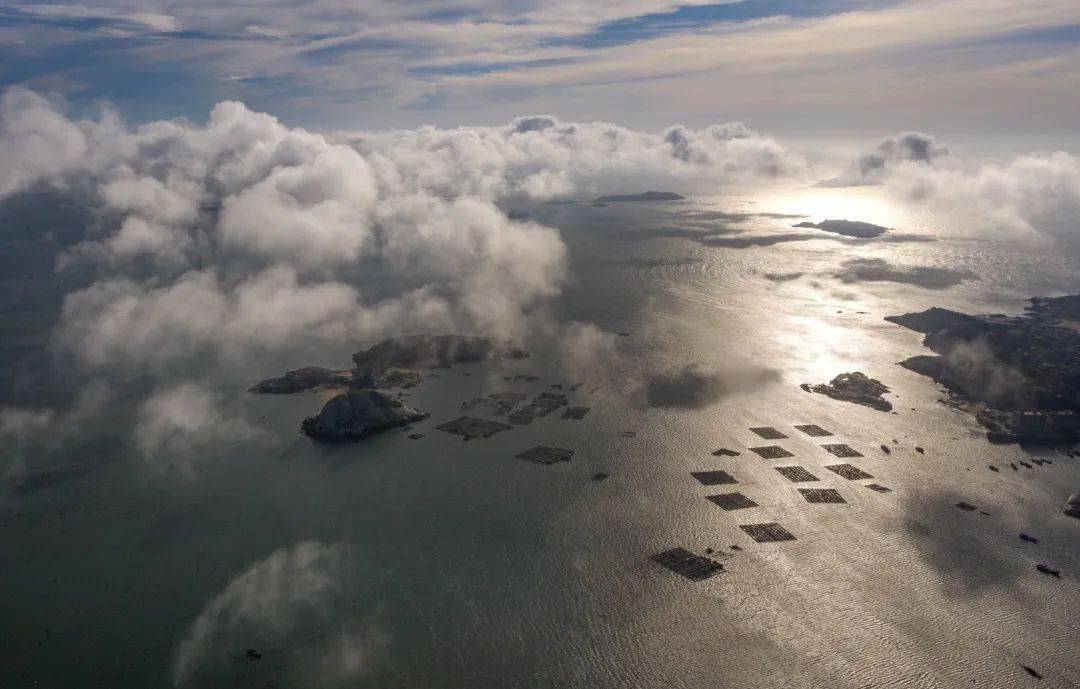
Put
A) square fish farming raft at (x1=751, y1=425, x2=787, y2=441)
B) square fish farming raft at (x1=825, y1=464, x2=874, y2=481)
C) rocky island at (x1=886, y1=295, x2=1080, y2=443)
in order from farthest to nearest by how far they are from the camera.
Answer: square fish farming raft at (x1=751, y1=425, x2=787, y2=441) → rocky island at (x1=886, y1=295, x2=1080, y2=443) → square fish farming raft at (x1=825, y1=464, x2=874, y2=481)

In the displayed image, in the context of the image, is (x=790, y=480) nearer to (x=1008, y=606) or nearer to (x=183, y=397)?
(x=1008, y=606)

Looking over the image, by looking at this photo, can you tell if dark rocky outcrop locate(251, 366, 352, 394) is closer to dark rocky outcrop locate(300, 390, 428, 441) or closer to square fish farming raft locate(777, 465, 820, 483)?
dark rocky outcrop locate(300, 390, 428, 441)

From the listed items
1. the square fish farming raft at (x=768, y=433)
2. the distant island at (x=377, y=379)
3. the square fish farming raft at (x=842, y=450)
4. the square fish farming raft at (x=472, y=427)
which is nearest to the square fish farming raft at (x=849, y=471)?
the square fish farming raft at (x=842, y=450)

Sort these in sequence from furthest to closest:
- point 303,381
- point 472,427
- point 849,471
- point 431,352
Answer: point 431,352 → point 303,381 → point 472,427 → point 849,471

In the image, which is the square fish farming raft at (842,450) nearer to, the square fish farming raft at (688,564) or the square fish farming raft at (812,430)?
the square fish farming raft at (812,430)

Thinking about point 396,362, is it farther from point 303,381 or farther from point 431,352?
point 303,381

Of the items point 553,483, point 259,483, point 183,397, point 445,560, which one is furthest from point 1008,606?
point 183,397

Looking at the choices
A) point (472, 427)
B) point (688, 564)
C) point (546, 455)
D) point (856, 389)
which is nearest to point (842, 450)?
point (856, 389)

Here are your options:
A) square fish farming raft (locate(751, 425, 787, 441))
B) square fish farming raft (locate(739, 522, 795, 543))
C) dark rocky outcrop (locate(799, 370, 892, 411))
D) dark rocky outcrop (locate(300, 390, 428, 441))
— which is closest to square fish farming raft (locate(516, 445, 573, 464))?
dark rocky outcrop (locate(300, 390, 428, 441))
